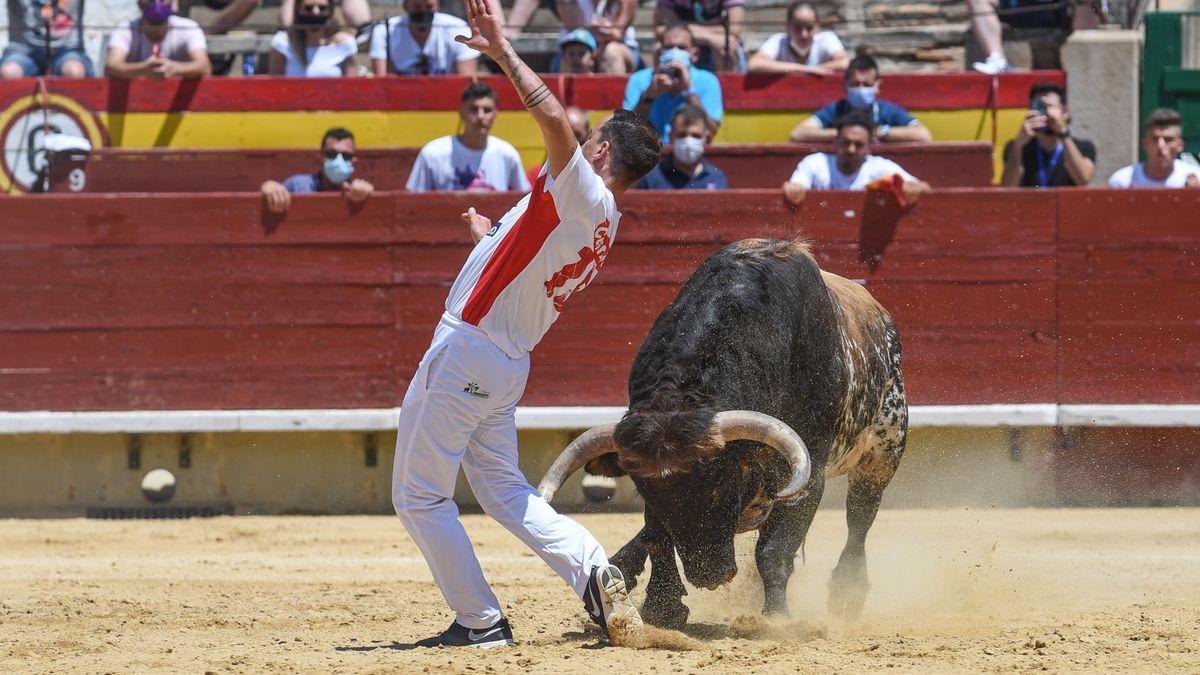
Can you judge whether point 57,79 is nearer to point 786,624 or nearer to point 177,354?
point 177,354

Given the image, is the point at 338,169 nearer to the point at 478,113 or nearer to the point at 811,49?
the point at 478,113

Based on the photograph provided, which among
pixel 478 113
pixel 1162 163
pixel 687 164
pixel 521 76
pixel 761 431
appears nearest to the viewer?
pixel 521 76

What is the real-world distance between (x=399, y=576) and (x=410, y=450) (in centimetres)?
217

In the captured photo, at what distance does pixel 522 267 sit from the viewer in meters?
4.23

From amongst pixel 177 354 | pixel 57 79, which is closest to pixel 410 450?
pixel 177 354

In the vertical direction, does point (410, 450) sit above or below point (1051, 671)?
above

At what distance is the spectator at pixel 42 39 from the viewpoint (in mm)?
9594

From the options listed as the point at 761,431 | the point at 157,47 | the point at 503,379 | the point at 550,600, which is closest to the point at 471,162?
the point at 157,47

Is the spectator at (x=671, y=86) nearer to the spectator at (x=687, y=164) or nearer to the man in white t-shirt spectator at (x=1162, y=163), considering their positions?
the spectator at (x=687, y=164)

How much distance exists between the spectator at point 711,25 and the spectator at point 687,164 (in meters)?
1.22

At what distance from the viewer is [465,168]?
817 centimetres

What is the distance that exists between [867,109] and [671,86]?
110 centimetres

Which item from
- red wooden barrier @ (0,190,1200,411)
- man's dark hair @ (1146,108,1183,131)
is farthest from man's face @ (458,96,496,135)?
man's dark hair @ (1146,108,1183,131)

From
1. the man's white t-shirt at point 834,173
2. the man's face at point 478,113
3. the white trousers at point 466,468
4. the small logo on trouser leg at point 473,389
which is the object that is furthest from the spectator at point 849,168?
the small logo on trouser leg at point 473,389
